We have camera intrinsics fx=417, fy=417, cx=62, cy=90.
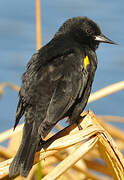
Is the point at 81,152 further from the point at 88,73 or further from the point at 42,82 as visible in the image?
the point at 88,73

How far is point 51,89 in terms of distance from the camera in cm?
284

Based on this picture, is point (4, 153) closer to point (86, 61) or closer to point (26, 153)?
point (86, 61)

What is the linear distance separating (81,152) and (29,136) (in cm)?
47

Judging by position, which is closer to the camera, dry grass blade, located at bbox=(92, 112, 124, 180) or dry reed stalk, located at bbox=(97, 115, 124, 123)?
dry grass blade, located at bbox=(92, 112, 124, 180)

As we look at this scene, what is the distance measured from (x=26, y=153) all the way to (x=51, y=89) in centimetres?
53

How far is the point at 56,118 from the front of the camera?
2.69 m

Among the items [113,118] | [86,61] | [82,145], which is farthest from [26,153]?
[113,118]

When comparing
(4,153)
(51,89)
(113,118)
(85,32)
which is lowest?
(4,153)

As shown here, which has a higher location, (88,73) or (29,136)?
(88,73)

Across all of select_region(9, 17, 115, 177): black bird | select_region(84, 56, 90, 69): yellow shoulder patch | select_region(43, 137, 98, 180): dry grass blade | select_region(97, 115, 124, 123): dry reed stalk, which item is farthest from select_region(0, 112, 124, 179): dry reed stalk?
select_region(97, 115, 124, 123): dry reed stalk

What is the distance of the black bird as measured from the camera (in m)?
2.62

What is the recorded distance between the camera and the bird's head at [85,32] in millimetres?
3557

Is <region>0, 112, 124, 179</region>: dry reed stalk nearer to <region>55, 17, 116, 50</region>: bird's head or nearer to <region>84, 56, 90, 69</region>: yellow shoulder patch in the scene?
<region>84, 56, 90, 69</region>: yellow shoulder patch

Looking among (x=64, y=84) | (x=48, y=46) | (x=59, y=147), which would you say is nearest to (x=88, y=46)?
(x=48, y=46)
